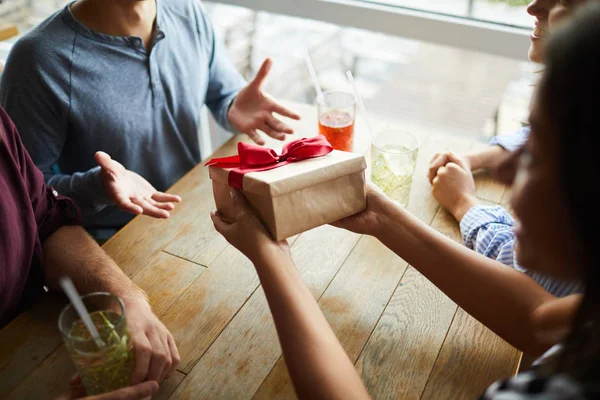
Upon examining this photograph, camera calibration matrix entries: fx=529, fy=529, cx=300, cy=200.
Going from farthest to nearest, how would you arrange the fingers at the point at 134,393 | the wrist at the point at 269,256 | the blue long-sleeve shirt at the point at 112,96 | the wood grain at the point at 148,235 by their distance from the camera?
the blue long-sleeve shirt at the point at 112,96
the wood grain at the point at 148,235
the wrist at the point at 269,256
the fingers at the point at 134,393

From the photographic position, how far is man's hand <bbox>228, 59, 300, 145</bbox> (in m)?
1.47

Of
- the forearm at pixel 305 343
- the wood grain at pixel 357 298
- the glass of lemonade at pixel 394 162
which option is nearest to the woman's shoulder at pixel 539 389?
the forearm at pixel 305 343

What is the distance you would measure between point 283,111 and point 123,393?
88 cm

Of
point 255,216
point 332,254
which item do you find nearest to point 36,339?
point 255,216

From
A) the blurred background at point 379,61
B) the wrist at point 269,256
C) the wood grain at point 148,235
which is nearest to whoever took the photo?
the wrist at point 269,256

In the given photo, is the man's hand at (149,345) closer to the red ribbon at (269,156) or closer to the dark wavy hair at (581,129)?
the red ribbon at (269,156)

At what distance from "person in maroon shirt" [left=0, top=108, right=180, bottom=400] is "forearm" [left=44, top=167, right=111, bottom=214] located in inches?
5.6

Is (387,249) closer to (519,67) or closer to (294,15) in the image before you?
(294,15)

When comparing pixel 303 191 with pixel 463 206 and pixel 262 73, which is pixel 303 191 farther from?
pixel 262 73

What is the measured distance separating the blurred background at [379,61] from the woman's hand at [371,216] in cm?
122

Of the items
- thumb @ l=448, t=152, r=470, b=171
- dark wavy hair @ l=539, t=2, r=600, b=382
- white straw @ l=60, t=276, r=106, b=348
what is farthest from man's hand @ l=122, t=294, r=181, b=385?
thumb @ l=448, t=152, r=470, b=171

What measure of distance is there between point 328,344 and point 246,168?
355 millimetres

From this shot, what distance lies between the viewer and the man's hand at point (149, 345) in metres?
0.84

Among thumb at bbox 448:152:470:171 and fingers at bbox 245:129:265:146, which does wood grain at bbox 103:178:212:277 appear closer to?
fingers at bbox 245:129:265:146
